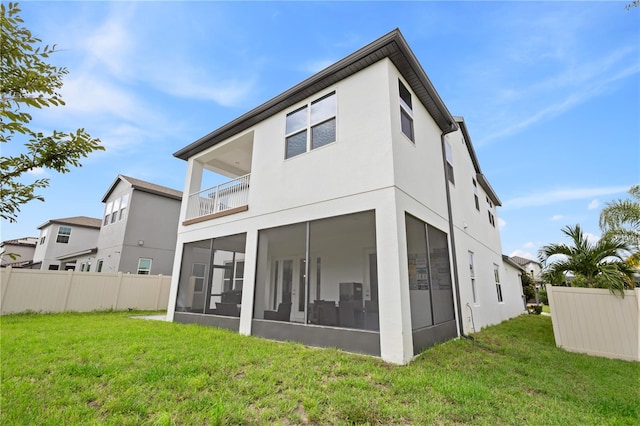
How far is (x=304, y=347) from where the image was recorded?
5.98m

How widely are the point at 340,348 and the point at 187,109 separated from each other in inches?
484

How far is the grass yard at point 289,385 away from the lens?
3205mm

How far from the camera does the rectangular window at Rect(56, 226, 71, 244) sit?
23453 millimetres

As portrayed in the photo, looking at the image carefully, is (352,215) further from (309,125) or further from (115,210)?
(115,210)

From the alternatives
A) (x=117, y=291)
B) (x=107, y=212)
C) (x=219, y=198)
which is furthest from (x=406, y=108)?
(x=107, y=212)

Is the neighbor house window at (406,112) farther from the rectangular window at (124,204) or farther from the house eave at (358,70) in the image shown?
the rectangular window at (124,204)

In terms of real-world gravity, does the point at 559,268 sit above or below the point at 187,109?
below

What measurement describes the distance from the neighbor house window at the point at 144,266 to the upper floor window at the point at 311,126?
14.4 metres

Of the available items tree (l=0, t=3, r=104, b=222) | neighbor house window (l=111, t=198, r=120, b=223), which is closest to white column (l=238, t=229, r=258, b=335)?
tree (l=0, t=3, r=104, b=222)

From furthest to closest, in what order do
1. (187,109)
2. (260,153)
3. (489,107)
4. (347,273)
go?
(187,109), (489,107), (347,273), (260,153)

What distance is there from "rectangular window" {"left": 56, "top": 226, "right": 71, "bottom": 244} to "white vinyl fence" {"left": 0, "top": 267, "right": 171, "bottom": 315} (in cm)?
1518

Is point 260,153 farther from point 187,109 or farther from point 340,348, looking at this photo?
point 187,109

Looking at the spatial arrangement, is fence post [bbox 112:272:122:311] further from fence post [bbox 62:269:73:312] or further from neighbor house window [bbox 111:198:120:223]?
neighbor house window [bbox 111:198:120:223]

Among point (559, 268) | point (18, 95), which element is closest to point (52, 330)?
point (18, 95)
